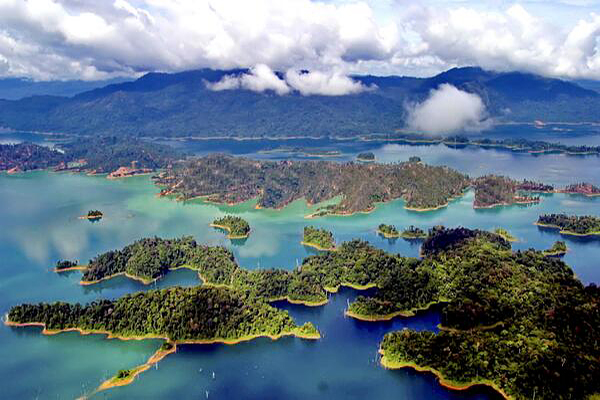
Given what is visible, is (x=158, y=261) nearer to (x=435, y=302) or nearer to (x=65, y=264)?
(x=65, y=264)

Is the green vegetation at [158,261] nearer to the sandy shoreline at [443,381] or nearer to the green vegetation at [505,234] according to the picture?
the sandy shoreline at [443,381]

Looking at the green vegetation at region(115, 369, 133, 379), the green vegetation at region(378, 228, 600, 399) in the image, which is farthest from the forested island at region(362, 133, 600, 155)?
the green vegetation at region(115, 369, 133, 379)

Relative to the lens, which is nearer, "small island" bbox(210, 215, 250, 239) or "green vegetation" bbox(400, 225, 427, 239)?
"green vegetation" bbox(400, 225, 427, 239)

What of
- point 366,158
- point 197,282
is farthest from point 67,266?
point 366,158

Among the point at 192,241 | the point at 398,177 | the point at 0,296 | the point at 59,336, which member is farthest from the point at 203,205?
the point at 59,336

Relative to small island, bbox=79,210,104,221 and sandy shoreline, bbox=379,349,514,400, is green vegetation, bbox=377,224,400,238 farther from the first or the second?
small island, bbox=79,210,104,221

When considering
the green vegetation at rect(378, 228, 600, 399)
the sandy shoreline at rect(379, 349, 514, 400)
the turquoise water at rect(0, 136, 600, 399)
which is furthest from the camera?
the turquoise water at rect(0, 136, 600, 399)
